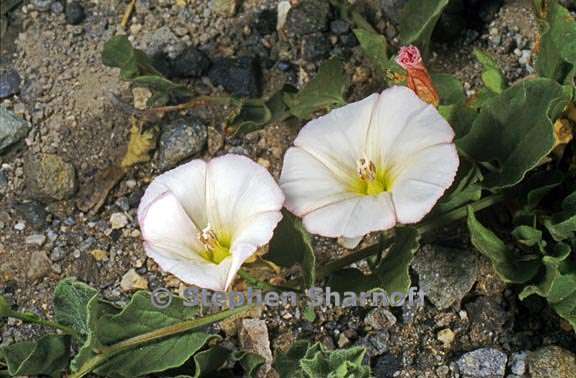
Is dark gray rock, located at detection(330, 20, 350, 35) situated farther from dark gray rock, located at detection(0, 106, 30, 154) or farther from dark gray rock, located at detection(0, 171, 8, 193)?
dark gray rock, located at detection(0, 171, 8, 193)

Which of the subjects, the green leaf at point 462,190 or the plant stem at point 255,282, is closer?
the plant stem at point 255,282

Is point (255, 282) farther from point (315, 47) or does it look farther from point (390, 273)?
point (315, 47)

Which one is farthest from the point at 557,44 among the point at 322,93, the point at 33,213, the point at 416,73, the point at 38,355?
the point at 33,213

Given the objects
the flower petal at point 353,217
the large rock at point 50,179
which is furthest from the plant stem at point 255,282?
the large rock at point 50,179

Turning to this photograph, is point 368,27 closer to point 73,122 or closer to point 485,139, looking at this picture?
point 485,139

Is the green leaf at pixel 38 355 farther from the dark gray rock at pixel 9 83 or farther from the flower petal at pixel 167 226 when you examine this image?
the dark gray rock at pixel 9 83

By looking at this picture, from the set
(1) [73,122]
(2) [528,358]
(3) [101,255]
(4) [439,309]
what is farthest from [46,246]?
(2) [528,358]
